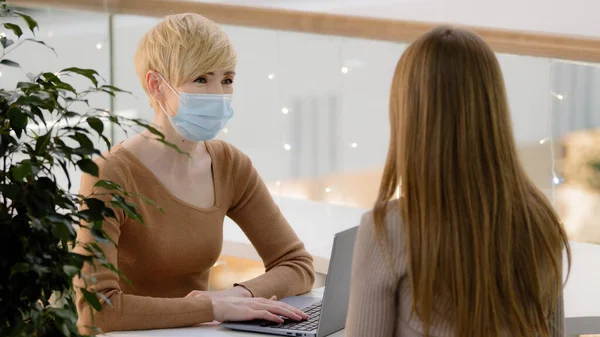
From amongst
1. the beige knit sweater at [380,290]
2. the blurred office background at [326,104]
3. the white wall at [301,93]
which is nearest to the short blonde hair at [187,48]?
the beige knit sweater at [380,290]

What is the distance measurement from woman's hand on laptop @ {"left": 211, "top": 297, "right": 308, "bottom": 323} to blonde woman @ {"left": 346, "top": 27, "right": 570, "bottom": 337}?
1.61 feet

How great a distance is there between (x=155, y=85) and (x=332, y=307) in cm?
75

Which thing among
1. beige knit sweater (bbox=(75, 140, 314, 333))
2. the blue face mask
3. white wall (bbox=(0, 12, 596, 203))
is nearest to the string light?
white wall (bbox=(0, 12, 596, 203))

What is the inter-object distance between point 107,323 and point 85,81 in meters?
2.59

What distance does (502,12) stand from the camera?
5.92 metres

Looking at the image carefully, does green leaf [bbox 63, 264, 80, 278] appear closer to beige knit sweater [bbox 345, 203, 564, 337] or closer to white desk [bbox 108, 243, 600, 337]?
beige knit sweater [bbox 345, 203, 564, 337]

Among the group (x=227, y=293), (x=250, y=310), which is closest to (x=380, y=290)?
(x=250, y=310)

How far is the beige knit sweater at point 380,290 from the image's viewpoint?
4.41 ft

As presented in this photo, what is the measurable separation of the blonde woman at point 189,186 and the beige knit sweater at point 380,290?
57 centimetres

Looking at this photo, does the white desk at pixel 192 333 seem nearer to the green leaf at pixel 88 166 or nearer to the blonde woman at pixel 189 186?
the blonde woman at pixel 189 186

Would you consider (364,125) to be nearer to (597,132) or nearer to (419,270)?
(597,132)

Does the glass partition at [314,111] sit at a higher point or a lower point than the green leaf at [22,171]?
lower

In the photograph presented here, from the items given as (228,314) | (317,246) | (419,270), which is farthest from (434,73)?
(317,246)

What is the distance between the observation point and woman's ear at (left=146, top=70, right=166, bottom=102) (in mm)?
2162
